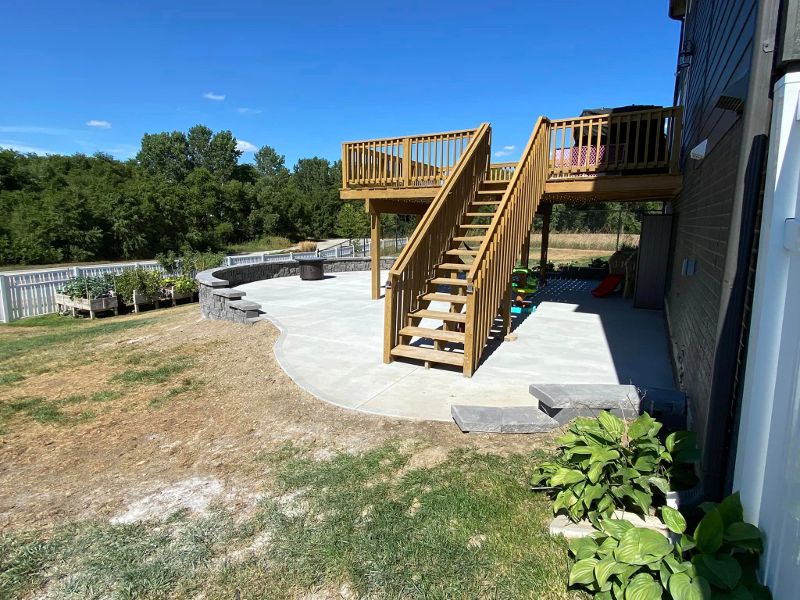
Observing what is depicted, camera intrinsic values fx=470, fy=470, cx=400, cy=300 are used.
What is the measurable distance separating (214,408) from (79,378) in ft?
7.69

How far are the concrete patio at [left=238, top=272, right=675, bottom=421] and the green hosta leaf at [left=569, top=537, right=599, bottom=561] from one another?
72.1 inches

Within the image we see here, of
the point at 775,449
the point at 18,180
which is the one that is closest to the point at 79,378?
the point at 775,449

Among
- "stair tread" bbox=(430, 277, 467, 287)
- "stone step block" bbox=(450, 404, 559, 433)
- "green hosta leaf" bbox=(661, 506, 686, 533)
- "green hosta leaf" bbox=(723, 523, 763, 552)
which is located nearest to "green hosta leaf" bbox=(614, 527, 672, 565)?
"green hosta leaf" bbox=(661, 506, 686, 533)

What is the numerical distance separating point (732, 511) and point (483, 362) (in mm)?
3760

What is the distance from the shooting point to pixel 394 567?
2.28 meters

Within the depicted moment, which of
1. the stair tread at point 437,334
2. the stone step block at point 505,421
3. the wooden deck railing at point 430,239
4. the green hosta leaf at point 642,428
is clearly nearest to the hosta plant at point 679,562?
the green hosta leaf at point 642,428

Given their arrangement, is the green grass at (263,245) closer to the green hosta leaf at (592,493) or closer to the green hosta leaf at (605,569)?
the green hosta leaf at (592,493)

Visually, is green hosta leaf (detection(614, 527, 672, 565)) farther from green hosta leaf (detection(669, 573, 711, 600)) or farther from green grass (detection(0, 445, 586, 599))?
green grass (detection(0, 445, 586, 599))

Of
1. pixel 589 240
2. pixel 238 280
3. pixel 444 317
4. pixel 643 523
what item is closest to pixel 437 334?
pixel 444 317

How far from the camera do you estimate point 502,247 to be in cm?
591

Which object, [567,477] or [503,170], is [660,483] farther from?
[503,170]

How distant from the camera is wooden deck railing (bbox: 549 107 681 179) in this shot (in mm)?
7168

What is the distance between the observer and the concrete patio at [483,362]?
455 cm

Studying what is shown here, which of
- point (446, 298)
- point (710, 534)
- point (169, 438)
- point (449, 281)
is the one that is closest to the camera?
point (710, 534)
